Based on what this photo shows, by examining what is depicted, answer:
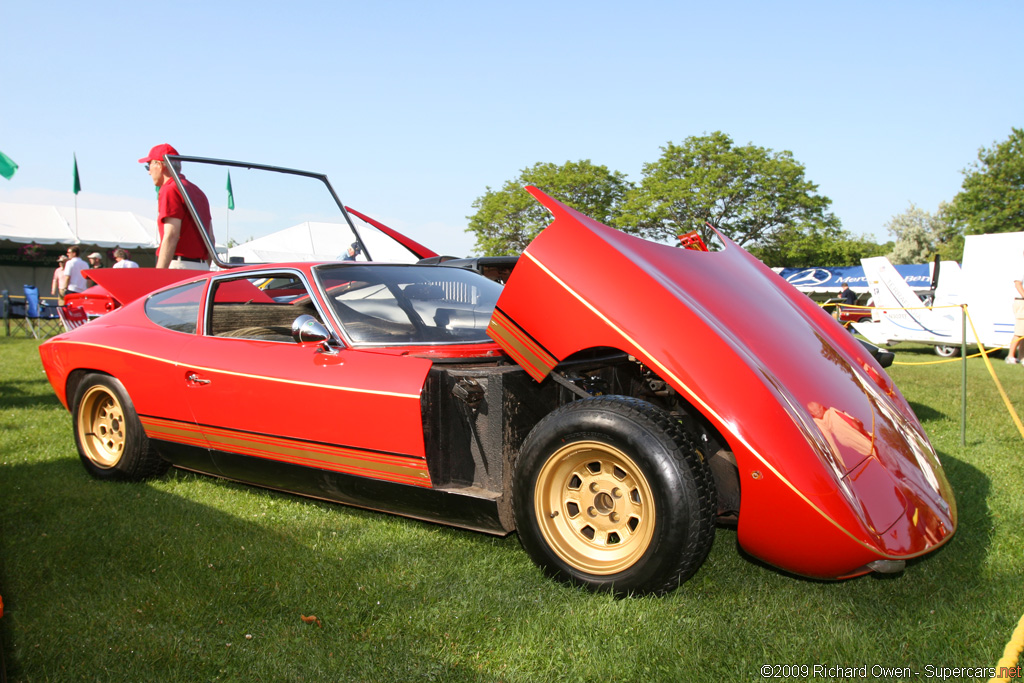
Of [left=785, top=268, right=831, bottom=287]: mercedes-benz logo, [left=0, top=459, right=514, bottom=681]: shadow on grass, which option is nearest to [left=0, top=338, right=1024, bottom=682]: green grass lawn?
[left=0, top=459, right=514, bottom=681]: shadow on grass

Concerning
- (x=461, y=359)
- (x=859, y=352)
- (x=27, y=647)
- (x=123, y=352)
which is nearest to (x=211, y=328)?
(x=123, y=352)

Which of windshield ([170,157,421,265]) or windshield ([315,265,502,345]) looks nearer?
windshield ([315,265,502,345])

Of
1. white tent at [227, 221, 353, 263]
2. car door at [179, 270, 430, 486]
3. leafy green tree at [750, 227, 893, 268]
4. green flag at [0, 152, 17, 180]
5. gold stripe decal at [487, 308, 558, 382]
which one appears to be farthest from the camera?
leafy green tree at [750, 227, 893, 268]

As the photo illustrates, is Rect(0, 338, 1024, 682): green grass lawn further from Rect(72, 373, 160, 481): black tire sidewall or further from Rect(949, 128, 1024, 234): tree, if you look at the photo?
Rect(949, 128, 1024, 234): tree

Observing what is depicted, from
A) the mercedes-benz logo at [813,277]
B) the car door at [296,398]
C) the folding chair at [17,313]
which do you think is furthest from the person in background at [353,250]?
the mercedes-benz logo at [813,277]

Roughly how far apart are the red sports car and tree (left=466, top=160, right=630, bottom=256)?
41483 millimetres

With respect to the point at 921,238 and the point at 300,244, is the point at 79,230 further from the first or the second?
the point at 921,238

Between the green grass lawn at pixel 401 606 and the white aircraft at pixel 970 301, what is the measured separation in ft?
41.2

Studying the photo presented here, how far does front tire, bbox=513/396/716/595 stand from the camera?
2.50m

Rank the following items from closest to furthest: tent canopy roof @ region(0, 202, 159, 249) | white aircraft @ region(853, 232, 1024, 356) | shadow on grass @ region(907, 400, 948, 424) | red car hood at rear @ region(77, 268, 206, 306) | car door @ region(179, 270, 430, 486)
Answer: car door @ region(179, 270, 430, 486), red car hood at rear @ region(77, 268, 206, 306), shadow on grass @ region(907, 400, 948, 424), white aircraft @ region(853, 232, 1024, 356), tent canopy roof @ region(0, 202, 159, 249)

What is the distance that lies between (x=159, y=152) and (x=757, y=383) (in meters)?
4.40

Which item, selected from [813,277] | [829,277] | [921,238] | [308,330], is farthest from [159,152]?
[921,238]

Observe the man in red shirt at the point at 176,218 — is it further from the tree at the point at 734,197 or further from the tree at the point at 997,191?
the tree at the point at 997,191

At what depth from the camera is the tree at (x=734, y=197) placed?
42.9 metres
